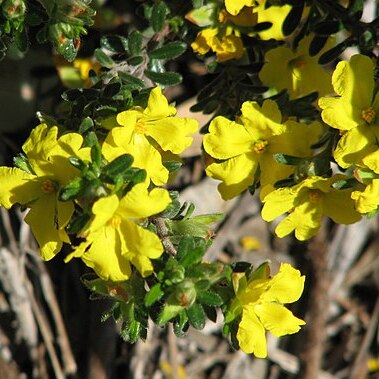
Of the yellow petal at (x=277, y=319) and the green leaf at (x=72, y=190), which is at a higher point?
the green leaf at (x=72, y=190)

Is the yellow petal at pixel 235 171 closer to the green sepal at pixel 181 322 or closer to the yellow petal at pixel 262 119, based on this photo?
the yellow petal at pixel 262 119

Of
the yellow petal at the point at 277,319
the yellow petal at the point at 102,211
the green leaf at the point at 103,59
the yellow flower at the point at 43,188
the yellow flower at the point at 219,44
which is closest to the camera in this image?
the yellow petal at the point at 102,211

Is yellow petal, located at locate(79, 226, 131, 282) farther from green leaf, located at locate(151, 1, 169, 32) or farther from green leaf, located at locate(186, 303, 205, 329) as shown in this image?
green leaf, located at locate(151, 1, 169, 32)

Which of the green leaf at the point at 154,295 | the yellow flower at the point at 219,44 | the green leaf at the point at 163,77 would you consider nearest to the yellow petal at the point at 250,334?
the green leaf at the point at 154,295

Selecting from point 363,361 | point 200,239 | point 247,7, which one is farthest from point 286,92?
point 363,361

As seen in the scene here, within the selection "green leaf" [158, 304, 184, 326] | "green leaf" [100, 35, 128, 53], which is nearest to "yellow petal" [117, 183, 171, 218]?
"green leaf" [158, 304, 184, 326]

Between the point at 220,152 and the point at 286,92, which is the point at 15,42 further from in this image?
the point at 286,92
